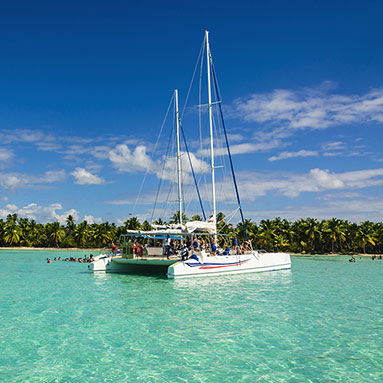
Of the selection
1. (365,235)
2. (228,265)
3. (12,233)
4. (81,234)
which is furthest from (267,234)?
(12,233)

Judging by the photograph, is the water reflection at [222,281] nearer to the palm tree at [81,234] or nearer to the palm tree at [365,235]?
the palm tree at [365,235]

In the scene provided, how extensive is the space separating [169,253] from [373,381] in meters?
19.9

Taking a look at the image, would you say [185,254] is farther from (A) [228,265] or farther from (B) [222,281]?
(A) [228,265]

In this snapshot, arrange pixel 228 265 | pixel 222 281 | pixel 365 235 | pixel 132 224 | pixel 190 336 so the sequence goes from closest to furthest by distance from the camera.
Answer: pixel 190 336, pixel 222 281, pixel 228 265, pixel 365 235, pixel 132 224

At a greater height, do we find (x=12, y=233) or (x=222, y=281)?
(x=12, y=233)

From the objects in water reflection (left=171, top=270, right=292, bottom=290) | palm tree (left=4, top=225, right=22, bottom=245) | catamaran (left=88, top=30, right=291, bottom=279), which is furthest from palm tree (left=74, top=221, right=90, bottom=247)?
water reflection (left=171, top=270, right=292, bottom=290)

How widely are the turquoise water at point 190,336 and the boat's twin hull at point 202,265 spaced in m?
4.16

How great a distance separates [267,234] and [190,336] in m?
67.9

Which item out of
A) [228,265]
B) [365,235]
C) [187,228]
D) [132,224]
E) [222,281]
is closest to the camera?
[222,281]

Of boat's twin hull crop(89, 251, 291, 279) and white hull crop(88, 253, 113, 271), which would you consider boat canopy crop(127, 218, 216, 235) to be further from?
white hull crop(88, 253, 113, 271)

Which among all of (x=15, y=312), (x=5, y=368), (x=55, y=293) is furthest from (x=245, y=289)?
A: (x=5, y=368)

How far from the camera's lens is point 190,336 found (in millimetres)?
10422

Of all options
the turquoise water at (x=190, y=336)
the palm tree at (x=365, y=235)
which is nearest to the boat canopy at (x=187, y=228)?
the turquoise water at (x=190, y=336)

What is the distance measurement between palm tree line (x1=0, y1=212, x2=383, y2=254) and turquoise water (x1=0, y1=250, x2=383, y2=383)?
50323 millimetres
